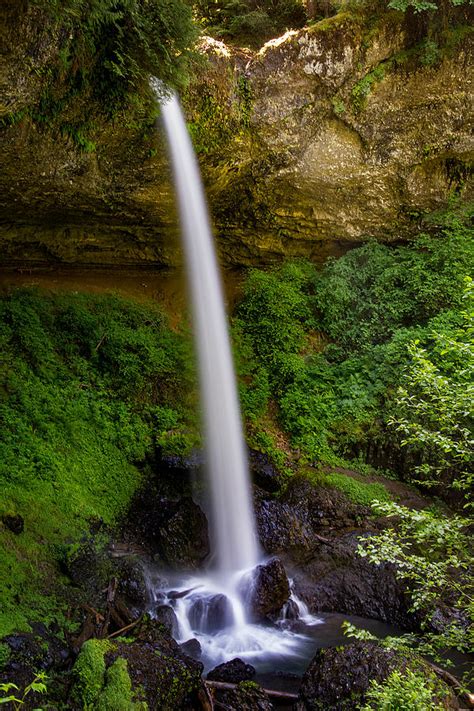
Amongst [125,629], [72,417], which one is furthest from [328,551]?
[72,417]

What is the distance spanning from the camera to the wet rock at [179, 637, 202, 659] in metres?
6.10

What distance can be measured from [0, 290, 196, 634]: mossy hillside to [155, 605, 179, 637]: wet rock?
4.46 feet

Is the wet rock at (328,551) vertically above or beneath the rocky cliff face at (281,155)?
beneath

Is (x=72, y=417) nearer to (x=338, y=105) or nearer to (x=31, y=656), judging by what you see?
(x=31, y=656)

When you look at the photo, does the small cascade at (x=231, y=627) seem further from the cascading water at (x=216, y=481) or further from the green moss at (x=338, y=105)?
the green moss at (x=338, y=105)

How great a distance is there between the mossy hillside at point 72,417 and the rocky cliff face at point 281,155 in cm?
146

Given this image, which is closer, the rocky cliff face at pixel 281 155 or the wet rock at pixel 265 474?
the rocky cliff face at pixel 281 155

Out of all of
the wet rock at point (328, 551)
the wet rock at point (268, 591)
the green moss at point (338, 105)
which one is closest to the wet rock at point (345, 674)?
the wet rock at point (268, 591)

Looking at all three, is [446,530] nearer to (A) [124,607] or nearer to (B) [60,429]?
(A) [124,607]

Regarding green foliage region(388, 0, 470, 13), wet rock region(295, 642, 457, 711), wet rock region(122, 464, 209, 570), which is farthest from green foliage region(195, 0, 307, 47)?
wet rock region(295, 642, 457, 711)

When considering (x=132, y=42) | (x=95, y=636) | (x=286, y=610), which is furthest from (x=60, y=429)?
(x=132, y=42)

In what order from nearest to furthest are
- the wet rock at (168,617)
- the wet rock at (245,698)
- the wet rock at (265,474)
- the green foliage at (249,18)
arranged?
the wet rock at (245,698) → the wet rock at (168,617) → the wet rock at (265,474) → the green foliage at (249,18)

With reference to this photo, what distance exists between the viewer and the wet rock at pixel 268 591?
22.7ft

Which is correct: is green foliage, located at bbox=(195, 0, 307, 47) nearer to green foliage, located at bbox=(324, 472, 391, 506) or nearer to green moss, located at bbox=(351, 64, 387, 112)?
green moss, located at bbox=(351, 64, 387, 112)
